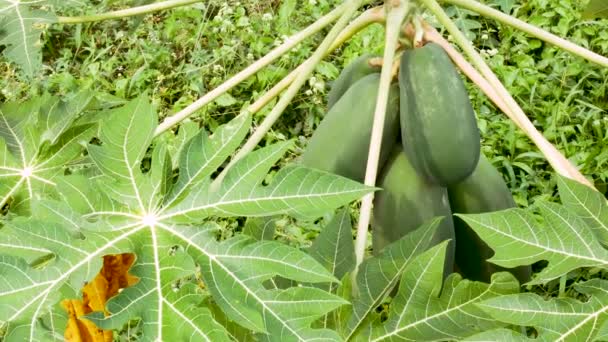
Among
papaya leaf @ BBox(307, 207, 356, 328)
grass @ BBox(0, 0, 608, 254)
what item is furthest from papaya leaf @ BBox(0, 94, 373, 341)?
grass @ BBox(0, 0, 608, 254)

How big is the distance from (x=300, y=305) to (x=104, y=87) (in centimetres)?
255

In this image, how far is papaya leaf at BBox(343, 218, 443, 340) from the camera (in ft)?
3.10

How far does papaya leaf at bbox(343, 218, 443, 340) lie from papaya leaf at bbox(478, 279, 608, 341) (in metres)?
0.11

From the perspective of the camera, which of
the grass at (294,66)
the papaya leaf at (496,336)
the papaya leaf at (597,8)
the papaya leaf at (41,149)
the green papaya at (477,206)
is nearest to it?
the papaya leaf at (496,336)

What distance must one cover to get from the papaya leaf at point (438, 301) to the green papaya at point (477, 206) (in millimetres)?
300

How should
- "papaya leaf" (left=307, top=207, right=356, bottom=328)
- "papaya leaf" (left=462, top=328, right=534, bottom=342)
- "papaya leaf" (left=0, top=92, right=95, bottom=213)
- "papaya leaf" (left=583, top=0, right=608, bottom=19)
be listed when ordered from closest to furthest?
"papaya leaf" (left=462, top=328, right=534, bottom=342) < "papaya leaf" (left=307, top=207, right=356, bottom=328) < "papaya leaf" (left=0, top=92, right=95, bottom=213) < "papaya leaf" (left=583, top=0, right=608, bottom=19)

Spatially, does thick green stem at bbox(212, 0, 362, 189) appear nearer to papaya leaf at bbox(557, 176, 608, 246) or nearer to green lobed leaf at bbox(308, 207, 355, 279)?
green lobed leaf at bbox(308, 207, 355, 279)

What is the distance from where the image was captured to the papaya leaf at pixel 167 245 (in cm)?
86

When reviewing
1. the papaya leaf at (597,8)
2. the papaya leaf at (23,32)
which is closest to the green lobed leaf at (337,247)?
the papaya leaf at (23,32)

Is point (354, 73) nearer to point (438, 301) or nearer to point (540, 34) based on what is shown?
point (540, 34)

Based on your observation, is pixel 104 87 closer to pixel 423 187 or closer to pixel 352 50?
pixel 352 50

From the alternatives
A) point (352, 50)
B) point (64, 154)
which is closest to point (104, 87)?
point (352, 50)

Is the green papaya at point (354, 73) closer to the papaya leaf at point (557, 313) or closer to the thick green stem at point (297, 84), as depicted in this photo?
the thick green stem at point (297, 84)

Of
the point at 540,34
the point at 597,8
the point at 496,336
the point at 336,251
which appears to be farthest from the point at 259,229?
the point at 597,8
